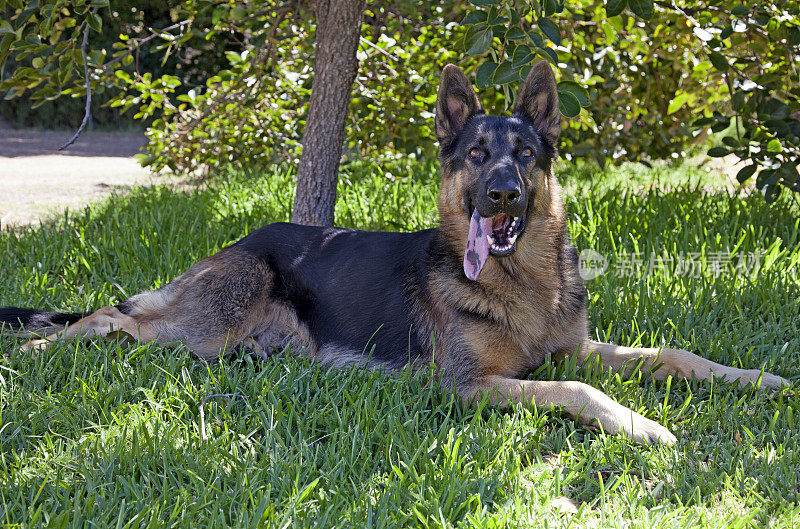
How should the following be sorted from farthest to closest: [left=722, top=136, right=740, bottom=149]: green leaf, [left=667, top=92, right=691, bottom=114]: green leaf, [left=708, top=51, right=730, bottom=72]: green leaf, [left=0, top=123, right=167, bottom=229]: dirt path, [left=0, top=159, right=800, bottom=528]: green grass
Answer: [left=0, top=123, right=167, bottom=229]: dirt path → [left=667, top=92, right=691, bottom=114]: green leaf → [left=722, top=136, right=740, bottom=149]: green leaf → [left=708, top=51, right=730, bottom=72]: green leaf → [left=0, top=159, right=800, bottom=528]: green grass

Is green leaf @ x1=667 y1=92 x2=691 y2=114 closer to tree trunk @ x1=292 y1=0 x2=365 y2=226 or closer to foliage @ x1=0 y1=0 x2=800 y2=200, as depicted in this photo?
foliage @ x1=0 y1=0 x2=800 y2=200

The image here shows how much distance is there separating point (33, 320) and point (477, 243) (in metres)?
2.46

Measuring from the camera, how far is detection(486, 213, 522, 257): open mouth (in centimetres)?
343

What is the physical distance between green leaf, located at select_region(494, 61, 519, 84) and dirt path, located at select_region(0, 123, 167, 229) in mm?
5224

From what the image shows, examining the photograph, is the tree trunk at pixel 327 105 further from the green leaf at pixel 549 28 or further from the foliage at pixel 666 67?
the green leaf at pixel 549 28

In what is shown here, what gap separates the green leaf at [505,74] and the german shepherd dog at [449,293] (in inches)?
15.6

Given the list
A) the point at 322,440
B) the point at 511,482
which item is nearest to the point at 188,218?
the point at 322,440

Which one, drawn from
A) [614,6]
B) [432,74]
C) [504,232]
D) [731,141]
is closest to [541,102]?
[614,6]

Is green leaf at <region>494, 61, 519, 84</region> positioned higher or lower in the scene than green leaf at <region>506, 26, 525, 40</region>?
lower

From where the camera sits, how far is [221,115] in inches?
301

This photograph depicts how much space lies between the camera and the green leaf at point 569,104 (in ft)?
10.6

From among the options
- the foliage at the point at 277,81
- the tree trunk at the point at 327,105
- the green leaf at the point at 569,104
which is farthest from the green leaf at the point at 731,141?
the tree trunk at the point at 327,105

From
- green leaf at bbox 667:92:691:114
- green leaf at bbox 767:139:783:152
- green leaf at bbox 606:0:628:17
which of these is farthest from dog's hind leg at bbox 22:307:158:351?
green leaf at bbox 667:92:691:114

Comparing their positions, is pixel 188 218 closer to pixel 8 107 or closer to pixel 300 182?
pixel 300 182
